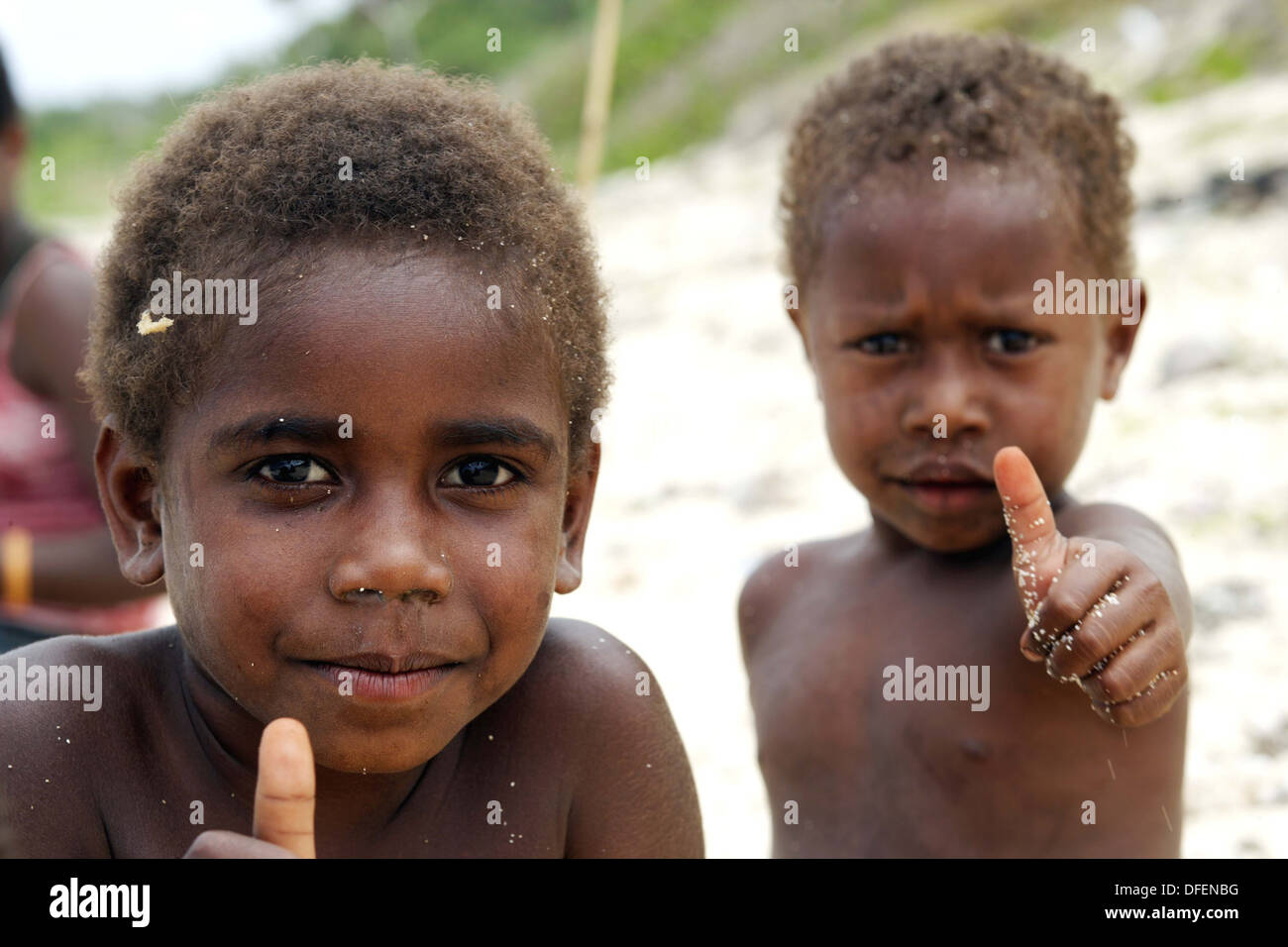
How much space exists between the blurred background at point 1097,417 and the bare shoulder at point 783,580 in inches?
28.9

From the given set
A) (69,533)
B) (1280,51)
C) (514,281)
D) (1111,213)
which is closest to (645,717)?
(514,281)

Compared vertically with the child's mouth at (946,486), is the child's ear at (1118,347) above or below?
above

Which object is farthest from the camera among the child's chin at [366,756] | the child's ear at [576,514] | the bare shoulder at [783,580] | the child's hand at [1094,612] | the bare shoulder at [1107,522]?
the bare shoulder at [783,580]

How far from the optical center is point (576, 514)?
229 centimetres

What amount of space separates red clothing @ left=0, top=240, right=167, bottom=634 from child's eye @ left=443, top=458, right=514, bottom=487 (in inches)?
84.0

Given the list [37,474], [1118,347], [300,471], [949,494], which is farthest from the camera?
[37,474]

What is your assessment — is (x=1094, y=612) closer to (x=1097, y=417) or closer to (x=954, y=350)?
(x=954, y=350)

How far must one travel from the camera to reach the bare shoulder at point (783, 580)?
3264 mm

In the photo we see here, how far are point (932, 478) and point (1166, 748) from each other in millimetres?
663

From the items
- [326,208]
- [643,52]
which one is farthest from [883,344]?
[643,52]

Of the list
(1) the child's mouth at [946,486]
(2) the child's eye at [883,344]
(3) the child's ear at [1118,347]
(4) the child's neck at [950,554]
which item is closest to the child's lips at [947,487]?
(1) the child's mouth at [946,486]

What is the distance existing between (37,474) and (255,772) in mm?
1977

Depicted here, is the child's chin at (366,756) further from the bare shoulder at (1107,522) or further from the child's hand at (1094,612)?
the bare shoulder at (1107,522)
